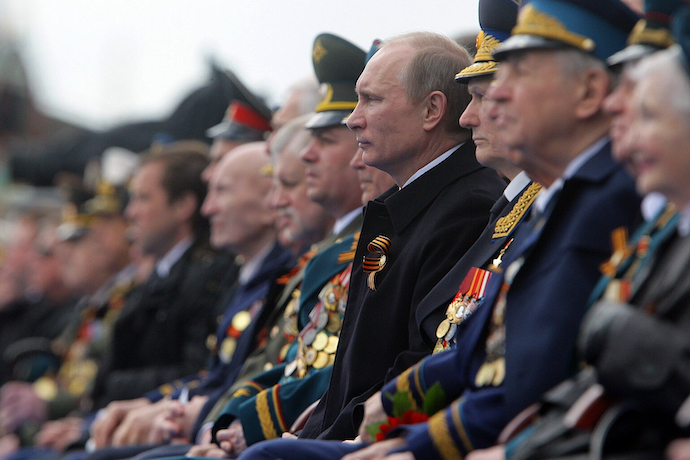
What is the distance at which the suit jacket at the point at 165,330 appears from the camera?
6.46 m

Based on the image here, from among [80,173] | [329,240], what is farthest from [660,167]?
[80,173]

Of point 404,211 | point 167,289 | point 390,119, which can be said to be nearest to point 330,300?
point 404,211

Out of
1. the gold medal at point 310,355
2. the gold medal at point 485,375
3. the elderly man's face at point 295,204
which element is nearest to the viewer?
the gold medal at point 485,375

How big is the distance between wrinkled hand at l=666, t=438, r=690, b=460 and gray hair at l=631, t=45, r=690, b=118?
0.68m

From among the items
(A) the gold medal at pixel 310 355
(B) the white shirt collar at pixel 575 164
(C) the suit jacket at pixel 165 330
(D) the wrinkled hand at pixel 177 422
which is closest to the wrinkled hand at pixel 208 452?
(A) the gold medal at pixel 310 355

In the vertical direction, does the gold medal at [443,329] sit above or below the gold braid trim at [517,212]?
below

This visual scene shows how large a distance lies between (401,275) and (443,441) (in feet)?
2.88

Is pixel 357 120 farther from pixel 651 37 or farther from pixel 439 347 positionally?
pixel 651 37

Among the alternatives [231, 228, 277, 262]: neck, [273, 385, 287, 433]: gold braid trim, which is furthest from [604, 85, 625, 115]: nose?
[231, 228, 277, 262]: neck

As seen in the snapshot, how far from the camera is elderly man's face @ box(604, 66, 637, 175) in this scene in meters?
2.46

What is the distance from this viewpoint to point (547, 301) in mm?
2580

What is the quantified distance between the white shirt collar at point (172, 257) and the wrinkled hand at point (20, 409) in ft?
4.10

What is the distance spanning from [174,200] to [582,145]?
15.9 feet

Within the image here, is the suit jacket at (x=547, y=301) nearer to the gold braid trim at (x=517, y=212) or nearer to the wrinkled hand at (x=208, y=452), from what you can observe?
the gold braid trim at (x=517, y=212)
